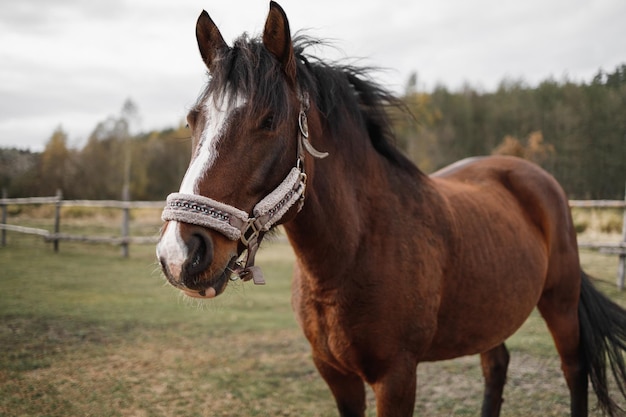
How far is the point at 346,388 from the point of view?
238 centimetres

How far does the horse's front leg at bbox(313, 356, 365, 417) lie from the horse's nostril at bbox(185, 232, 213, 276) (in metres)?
1.21

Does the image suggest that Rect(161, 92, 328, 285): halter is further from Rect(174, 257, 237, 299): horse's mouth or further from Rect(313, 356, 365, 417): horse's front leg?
Rect(313, 356, 365, 417): horse's front leg

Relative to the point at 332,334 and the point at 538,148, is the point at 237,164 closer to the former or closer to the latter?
the point at 332,334

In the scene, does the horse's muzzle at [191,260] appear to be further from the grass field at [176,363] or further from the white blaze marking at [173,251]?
the grass field at [176,363]

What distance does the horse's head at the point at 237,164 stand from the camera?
4.54 feet

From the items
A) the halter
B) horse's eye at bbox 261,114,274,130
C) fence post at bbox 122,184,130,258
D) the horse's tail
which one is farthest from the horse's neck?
fence post at bbox 122,184,130,258

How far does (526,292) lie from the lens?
2824 millimetres

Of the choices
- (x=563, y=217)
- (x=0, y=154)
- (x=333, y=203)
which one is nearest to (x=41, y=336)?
(x=0, y=154)

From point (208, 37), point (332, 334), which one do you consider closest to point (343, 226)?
point (332, 334)

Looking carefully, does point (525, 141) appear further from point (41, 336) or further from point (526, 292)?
point (41, 336)

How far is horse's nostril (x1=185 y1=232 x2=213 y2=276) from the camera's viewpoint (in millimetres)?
1345

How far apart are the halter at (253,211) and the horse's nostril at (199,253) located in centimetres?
4

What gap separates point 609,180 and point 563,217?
2980 millimetres

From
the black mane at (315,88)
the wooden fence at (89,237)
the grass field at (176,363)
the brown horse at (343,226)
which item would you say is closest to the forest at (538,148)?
the black mane at (315,88)
